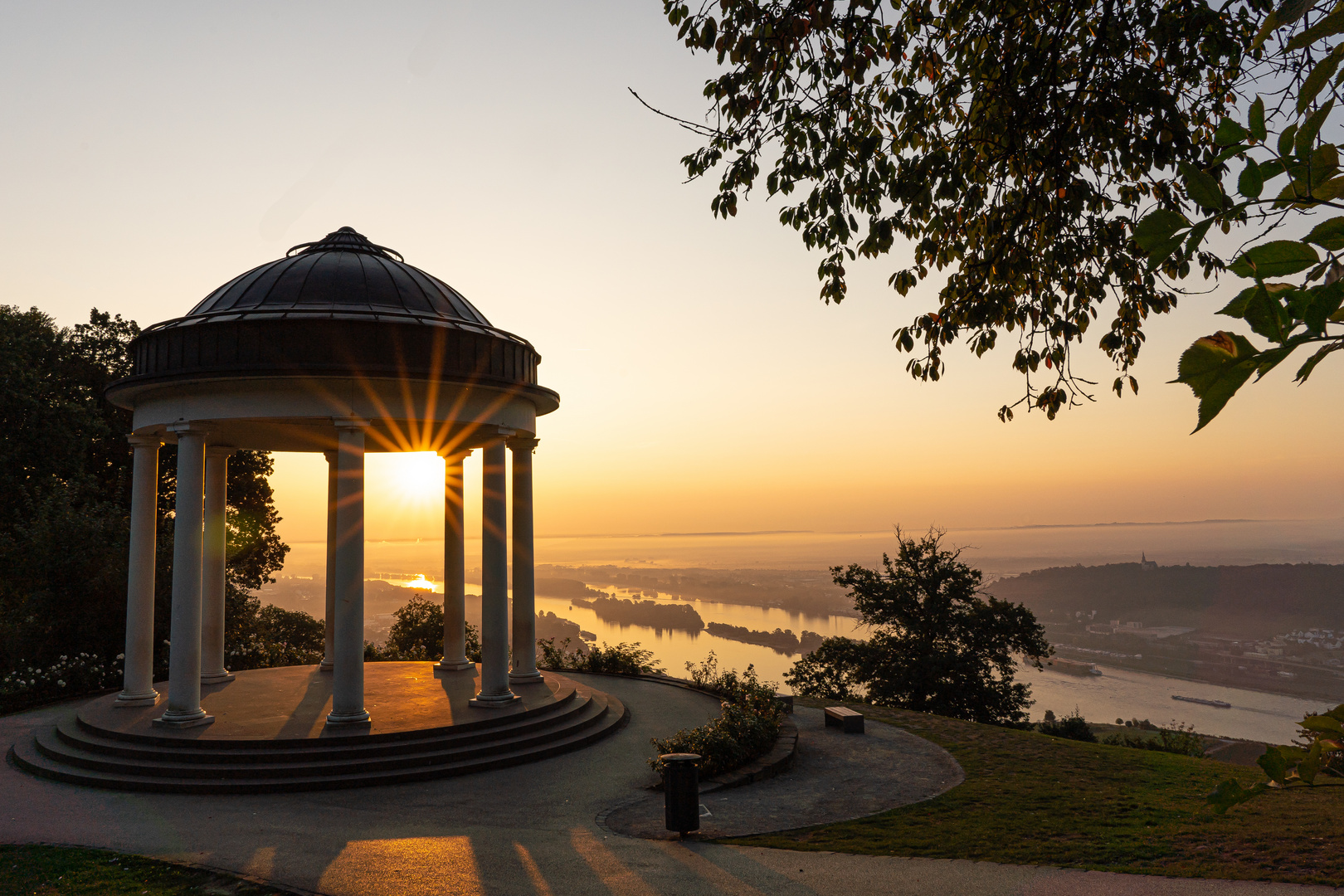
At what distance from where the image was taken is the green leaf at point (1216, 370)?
58.7 inches

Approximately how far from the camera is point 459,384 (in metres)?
17.9

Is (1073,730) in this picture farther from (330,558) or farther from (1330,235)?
(1330,235)

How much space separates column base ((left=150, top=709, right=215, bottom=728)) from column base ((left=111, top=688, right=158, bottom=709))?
8.10ft

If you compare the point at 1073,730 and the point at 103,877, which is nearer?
the point at 103,877

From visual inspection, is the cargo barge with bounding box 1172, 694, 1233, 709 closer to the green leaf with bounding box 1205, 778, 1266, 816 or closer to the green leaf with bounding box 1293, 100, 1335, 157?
the green leaf with bounding box 1205, 778, 1266, 816

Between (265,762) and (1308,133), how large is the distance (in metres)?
17.8

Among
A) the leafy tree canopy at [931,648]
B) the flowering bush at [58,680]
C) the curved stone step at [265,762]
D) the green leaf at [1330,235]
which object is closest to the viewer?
the green leaf at [1330,235]

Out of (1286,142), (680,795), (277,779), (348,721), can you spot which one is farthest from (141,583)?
(1286,142)

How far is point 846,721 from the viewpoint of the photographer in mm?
19281

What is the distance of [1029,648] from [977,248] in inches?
1054

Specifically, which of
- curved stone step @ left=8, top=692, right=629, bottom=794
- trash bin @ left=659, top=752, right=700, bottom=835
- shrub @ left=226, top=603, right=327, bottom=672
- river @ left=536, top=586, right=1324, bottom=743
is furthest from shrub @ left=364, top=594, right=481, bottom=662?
river @ left=536, top=586, right=1324, bottom=743

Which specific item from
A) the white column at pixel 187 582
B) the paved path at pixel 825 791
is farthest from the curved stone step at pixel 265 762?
the paved path at pixel 825 791

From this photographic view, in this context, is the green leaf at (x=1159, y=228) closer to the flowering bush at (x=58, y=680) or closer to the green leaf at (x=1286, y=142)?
the green leaf at (x=1286, y=142)

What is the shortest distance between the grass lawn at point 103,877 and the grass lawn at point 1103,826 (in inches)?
283
